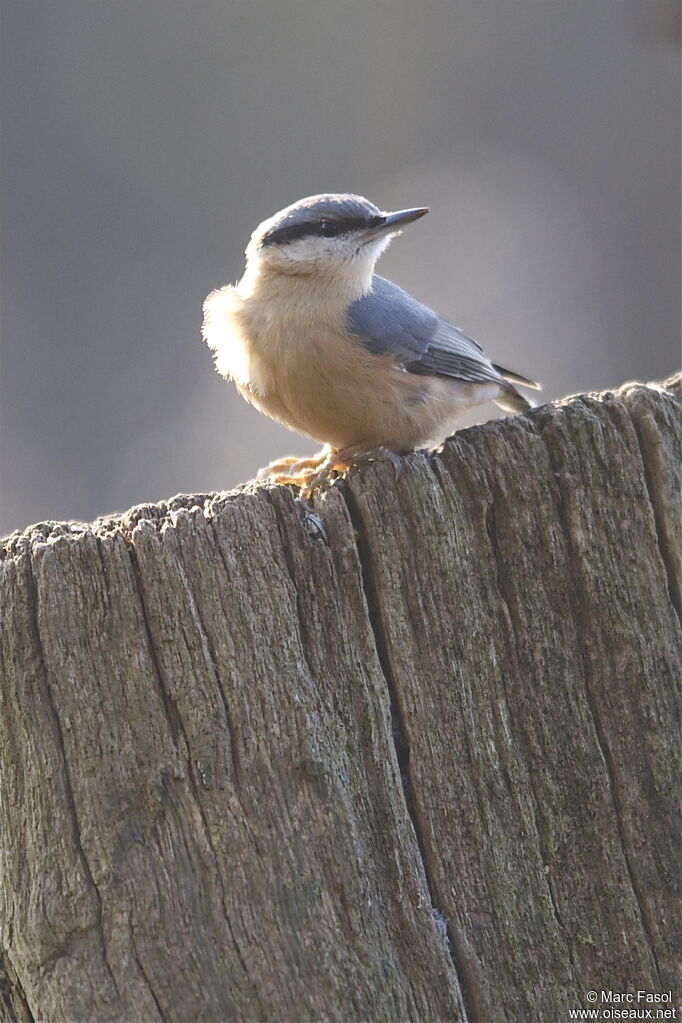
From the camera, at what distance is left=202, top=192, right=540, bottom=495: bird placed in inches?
128

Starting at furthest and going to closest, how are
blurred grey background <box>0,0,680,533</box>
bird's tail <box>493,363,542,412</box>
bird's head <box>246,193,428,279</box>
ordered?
1. blurred grey background <box>0,0,680,533</box>
2. bird's tail <box>493,363,542,412</box>
3. bird's head <box>246,193,428,279</box>

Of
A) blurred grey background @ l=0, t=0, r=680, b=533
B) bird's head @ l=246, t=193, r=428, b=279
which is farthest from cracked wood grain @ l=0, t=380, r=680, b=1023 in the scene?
blurred grey background @ l=0, t=0, r=680, b=533

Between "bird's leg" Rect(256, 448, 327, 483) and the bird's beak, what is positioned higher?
the bird's beak

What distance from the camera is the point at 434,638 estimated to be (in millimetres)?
2217

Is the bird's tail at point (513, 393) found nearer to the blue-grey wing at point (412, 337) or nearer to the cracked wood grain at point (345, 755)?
the blue-grey wing at point (412, 337)

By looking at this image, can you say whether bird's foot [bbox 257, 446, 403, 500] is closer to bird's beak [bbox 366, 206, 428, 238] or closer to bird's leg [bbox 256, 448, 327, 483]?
bird's leg [bbox 256, 448, 327, 483]

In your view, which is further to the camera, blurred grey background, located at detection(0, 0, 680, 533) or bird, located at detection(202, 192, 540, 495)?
blurred grey background, located at detection(0, 0, 680, 533)

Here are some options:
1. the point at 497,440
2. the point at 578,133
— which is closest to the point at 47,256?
the point at 578,133

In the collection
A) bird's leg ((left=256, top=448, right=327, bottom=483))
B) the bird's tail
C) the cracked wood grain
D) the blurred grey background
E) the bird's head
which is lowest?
the cracked wood grain

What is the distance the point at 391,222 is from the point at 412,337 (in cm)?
41

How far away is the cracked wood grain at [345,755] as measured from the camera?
203cm

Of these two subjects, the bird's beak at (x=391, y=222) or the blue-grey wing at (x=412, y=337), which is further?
the bird's beak at (x=391, y=222)

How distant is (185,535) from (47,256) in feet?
17.3

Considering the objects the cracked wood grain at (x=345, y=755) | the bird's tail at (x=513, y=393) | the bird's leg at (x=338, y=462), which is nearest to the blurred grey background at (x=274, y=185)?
the bird's tail at (x=513, y=393)
